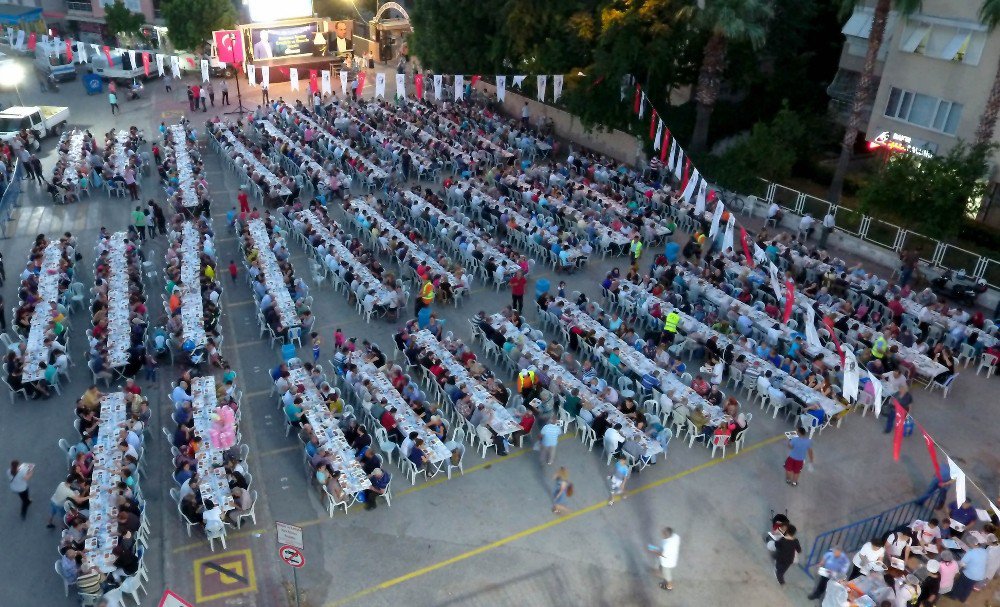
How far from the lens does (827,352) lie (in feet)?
59.4

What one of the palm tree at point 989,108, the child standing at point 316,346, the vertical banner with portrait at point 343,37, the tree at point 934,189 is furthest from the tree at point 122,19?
the palm tree at point 989,108

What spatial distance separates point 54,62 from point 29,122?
1850cm

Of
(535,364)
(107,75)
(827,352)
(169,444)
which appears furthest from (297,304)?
(107,75)

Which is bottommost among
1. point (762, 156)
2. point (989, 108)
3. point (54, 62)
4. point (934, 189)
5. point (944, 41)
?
point (54, 62)

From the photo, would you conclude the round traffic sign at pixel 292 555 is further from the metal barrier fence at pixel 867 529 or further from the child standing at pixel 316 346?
the metal barrier fence at pixel 867 529

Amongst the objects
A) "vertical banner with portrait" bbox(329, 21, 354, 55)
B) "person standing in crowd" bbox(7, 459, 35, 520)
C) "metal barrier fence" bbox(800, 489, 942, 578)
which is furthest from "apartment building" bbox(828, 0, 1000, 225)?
"vertical banner with portrait" bbox(329, 21, 354, 55)

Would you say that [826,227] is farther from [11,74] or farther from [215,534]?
[11,74]

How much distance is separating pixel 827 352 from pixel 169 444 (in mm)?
15080

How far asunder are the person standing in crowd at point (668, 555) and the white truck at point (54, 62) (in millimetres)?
52536

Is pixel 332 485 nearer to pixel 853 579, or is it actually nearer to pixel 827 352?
pixel 853 579

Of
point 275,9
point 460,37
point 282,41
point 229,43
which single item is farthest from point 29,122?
point 460,37

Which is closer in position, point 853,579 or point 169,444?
point 853,579

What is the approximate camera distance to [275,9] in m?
49.8

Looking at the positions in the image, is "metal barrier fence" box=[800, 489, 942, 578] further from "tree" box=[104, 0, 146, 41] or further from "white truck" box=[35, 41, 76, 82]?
"tree" box=[104, 0, 146, 41]
